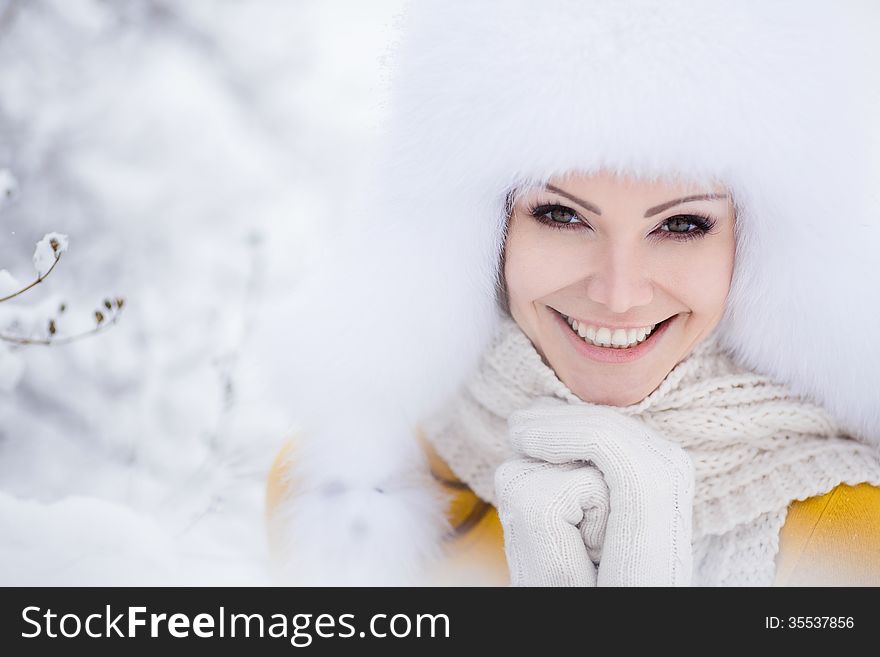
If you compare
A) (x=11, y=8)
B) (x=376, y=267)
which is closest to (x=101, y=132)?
(x=11, y=8)

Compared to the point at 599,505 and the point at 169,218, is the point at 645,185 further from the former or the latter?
the point at 169,218

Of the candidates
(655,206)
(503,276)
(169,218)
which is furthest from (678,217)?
(169,218)

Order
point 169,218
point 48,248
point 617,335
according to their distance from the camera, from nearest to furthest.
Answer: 1. point 617,335
2. point 48,248
3. point 169,218

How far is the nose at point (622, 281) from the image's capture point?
3.57 ft

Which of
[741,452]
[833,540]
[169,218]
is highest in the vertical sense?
[169,218]

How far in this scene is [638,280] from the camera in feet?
3.62

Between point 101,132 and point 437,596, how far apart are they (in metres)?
1.63

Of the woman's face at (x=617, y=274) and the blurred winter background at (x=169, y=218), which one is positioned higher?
the blurred winter background at (x=169, y=218)

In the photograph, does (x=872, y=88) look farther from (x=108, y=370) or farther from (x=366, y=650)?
(x=108, y=370)

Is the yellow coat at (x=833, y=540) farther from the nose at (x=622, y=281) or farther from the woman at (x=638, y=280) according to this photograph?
the nose at (x=622, y=281)

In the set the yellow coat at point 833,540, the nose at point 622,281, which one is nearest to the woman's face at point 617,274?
the nose at point 622,281

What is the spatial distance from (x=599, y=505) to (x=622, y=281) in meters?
A: 0.29

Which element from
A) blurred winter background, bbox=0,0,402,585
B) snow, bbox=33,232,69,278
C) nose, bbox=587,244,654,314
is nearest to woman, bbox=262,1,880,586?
nose, bbox=587,244,654,314

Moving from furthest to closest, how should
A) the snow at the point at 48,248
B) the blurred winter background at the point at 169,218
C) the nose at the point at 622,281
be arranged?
the blurred winter background at the point at 169,218 → the snow at the point at 48,248 → the nose at the point at 622,281
